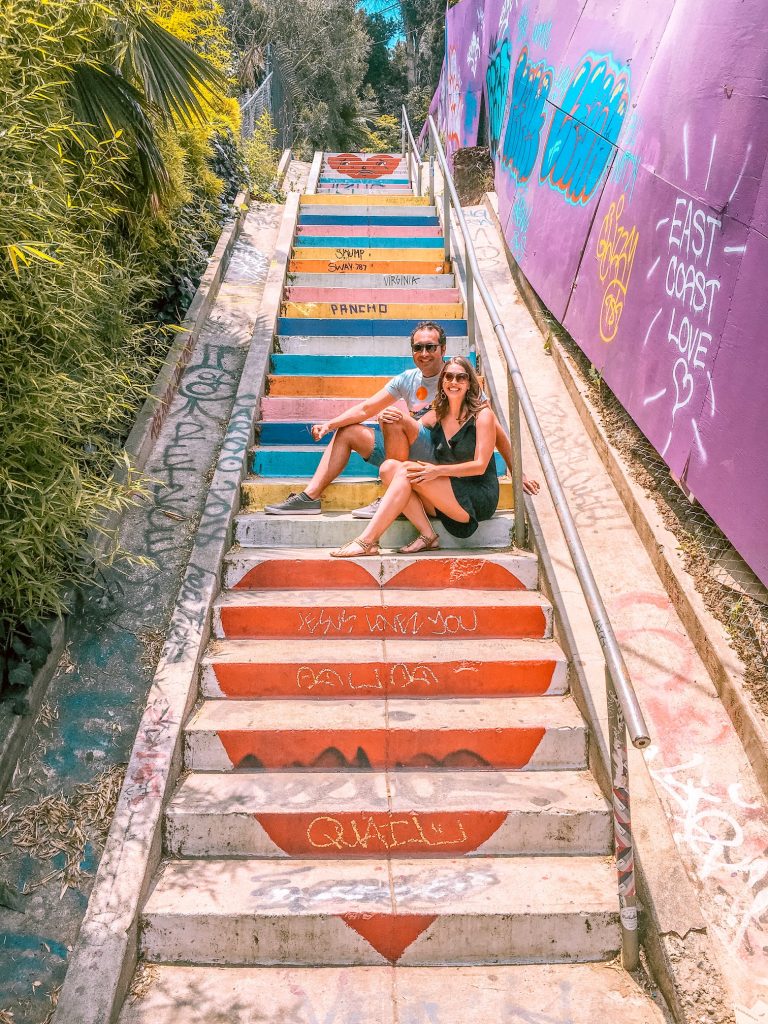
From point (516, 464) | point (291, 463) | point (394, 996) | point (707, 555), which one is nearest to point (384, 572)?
point (516, 464)

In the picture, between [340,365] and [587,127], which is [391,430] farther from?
[587,127]

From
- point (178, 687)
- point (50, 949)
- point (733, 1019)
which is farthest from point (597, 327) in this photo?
point (50, 949)

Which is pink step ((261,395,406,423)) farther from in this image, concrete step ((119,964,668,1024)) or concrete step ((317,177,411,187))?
concrete step ((317,177,411,187))

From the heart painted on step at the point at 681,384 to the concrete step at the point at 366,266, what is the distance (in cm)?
372

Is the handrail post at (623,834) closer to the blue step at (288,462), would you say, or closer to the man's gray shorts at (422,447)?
the man's gray shorts at (422,447)

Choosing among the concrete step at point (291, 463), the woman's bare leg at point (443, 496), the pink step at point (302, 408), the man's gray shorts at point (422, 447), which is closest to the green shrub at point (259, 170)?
the pink step at point (302, 408)

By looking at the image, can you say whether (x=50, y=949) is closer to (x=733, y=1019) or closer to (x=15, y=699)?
(x=15, y=699)

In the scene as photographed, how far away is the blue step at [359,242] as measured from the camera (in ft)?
26.3

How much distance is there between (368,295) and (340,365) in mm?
1213

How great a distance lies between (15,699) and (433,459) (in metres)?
2.19

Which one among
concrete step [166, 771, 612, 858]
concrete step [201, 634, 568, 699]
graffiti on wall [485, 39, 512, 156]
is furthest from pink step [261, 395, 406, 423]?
graffiti on wall [485, 39, 512, 156]

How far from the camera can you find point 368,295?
22.1 feet

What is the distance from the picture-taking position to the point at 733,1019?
243 centimetres

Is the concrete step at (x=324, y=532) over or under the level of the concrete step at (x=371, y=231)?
under
